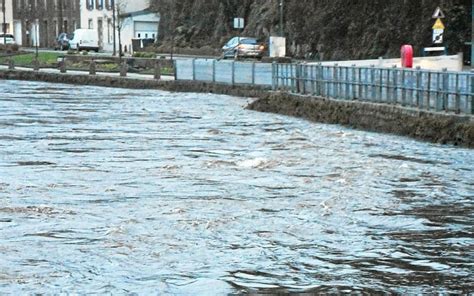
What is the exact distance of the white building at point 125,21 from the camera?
82.0 metres

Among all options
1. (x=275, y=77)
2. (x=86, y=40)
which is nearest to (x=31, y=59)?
(x=86, y=40)

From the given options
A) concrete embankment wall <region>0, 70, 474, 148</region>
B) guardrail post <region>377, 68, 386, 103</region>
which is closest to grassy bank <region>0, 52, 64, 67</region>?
concrete embankment wall <region>0, 70, 474, 148</region>

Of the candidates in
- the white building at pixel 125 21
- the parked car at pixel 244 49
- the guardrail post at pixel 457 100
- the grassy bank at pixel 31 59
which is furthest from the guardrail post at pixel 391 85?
the white building at pixel 125 21

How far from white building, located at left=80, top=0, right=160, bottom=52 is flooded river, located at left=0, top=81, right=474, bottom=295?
181 feet

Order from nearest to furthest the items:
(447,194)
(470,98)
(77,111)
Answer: (447,194) < (470,98) < (77,111)

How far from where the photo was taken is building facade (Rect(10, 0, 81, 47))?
91.6 meters

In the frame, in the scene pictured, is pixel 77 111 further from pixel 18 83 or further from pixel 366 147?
pixel 18 83

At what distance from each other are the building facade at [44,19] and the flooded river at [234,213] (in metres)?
65.7

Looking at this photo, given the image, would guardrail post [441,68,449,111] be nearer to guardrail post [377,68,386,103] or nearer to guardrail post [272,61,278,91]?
guardrail post [377,68,386,103]

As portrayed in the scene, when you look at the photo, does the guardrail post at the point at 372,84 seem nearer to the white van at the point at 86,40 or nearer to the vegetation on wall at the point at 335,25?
the vegetation on wall at the point at 335,25

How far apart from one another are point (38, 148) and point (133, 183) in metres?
6.73

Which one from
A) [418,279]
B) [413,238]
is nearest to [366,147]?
[413,238]

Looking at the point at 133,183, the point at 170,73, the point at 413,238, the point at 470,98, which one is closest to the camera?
the point at 413,238

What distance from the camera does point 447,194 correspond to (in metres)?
16.7
